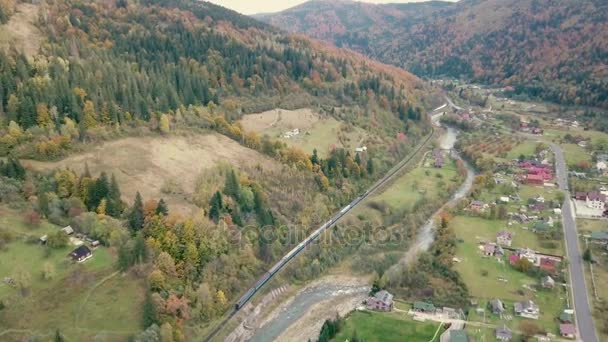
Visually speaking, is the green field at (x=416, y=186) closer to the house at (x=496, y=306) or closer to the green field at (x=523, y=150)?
the green field at (x=523, y=150)

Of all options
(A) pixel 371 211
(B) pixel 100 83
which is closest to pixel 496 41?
(A) pixel 371 211

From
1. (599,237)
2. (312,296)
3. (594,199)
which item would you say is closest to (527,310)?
(599,237)

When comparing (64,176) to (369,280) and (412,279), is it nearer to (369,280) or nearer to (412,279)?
(369,280)

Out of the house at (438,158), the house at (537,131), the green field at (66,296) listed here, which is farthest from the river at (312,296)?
the house at (537,131)

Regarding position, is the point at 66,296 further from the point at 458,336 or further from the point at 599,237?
the point at 599,237

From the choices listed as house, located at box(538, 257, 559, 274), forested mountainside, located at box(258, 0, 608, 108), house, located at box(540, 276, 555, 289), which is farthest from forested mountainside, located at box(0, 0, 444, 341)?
forested mountainside, located at box(258, 0, 608, 108)

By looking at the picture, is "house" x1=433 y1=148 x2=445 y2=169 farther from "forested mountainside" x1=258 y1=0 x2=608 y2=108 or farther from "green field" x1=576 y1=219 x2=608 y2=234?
"forested mountainside" x1=258 y1=0 x2=608 y2=108
